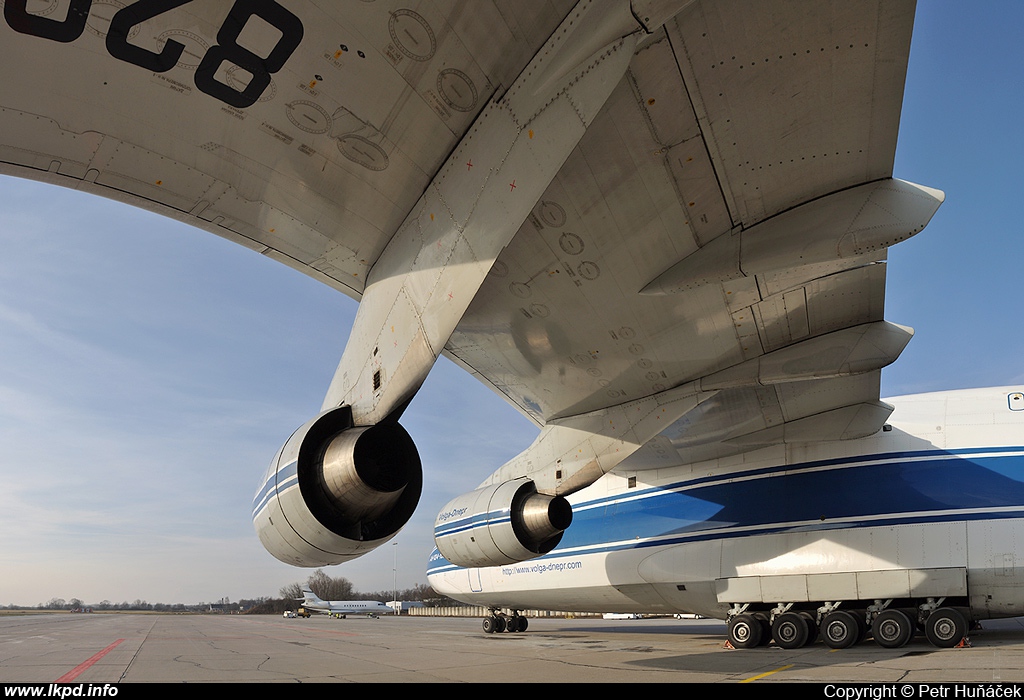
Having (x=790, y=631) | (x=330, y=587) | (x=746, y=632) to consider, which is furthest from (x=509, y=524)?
(x=330, y=587)

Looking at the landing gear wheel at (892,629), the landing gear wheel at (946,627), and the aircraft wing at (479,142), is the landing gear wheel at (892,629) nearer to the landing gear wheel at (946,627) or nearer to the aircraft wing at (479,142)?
the landing gear wheel at (946,627)

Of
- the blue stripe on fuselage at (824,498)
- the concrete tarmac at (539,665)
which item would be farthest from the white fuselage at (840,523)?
the concrete tarmac at (539,665)

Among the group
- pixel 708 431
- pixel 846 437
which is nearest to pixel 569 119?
pixel 708 431

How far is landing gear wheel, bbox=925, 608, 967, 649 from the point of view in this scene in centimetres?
898

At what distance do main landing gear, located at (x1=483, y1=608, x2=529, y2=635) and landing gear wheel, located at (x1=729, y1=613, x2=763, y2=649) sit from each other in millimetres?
7638

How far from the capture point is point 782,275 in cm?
707

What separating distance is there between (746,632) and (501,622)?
8063mm

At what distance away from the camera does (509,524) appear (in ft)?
31.5

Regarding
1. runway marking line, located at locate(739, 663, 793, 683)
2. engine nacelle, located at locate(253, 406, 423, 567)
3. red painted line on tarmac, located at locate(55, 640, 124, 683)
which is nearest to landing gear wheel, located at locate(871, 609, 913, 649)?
runway marking line, located at locate(739, 663, 793, 683)

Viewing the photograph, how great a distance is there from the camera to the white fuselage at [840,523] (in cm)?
942

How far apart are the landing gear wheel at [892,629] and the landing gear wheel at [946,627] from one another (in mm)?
261

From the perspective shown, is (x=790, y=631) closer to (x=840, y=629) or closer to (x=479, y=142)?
(x=840, y=629)
